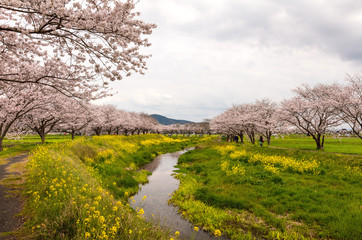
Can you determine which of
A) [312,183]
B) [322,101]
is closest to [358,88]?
[322,101]

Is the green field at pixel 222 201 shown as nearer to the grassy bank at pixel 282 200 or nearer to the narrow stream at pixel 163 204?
the grassy bank at pixel 282 200

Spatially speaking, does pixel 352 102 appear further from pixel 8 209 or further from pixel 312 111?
pixel 8 209

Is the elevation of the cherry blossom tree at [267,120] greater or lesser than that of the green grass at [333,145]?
greater

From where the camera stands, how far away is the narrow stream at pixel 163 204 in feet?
27.1

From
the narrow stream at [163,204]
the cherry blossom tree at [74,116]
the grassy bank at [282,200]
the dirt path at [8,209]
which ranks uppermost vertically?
the cherry blossom tree at [74,116]

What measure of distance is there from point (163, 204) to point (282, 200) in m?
6.79

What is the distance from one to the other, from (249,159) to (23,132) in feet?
107

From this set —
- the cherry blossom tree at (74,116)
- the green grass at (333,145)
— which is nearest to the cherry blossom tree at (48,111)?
the cherry blossom tree at (74,116)

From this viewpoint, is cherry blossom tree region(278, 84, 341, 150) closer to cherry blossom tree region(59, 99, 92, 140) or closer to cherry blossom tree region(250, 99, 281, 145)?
cherry blossom tree region(250, 99, 281, 145)

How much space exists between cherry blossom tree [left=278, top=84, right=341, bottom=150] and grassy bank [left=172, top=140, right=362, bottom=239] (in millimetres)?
11184

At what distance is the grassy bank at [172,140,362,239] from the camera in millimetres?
7742

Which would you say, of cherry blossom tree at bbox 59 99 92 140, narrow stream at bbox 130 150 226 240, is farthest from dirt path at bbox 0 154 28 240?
cherry blossom tree at bbox 59 99 92 140

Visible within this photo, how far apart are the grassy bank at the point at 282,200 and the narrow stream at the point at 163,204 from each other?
558 mm

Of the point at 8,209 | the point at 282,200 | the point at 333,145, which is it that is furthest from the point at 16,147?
the point at 333,145
